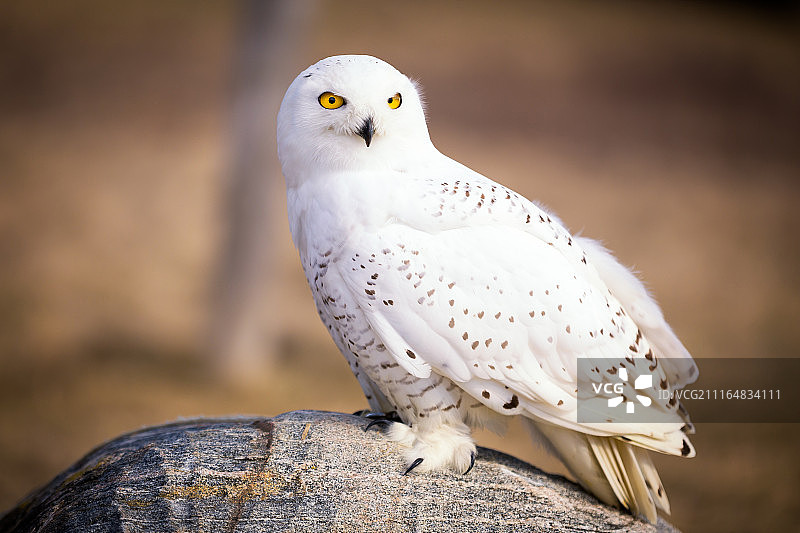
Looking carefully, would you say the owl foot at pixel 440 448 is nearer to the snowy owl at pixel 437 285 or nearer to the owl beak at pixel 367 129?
the snowy owl at pixel 437 285

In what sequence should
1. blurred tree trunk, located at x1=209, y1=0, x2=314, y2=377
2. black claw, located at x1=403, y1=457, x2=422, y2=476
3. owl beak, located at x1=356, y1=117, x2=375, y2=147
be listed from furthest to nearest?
1. blurred tree trunk, located at x1=209, y1=0, x2=314, y2=377
2. black claw, located at x1=403, y1=457, x2=422, y2=476
3. owl beak, located at x1=356, y1=117, x2=375, y2=147

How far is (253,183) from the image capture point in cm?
425

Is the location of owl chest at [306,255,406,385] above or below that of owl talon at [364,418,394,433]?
above

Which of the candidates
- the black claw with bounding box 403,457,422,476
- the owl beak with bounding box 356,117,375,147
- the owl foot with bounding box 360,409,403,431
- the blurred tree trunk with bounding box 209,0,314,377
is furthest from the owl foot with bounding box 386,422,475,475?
the blurred tree trunk with bounding box 209,0,314,377

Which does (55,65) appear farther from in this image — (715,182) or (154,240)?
(715,182)

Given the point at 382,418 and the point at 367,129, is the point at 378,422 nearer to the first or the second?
the point at 382,418

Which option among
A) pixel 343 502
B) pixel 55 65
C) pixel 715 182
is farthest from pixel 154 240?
pixel 715 182

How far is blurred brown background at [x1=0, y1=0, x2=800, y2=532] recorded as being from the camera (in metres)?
4.39

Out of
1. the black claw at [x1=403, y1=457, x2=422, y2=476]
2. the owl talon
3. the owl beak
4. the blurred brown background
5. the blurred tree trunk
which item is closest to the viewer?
the owl beak

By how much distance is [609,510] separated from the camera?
73.4 inches

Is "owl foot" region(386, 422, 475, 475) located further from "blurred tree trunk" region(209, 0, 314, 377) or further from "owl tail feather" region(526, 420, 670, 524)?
"blurred tree trunk" region(209, 0, 314, 377)

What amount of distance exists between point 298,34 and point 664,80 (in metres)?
6.75

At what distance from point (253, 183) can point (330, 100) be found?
8.97 feet

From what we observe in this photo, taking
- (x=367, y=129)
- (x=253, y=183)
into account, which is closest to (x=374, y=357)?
(x=367, y=129)
